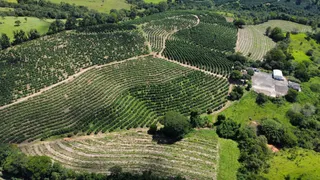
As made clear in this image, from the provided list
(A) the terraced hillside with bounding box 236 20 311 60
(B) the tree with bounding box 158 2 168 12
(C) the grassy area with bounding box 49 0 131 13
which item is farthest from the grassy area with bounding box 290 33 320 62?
(C) the grassy area with bounding box 49 0 131 13

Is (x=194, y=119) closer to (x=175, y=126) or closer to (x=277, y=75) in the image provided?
(x=175, y=126)

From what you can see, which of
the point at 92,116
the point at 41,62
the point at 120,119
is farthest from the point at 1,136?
the point at 41,62

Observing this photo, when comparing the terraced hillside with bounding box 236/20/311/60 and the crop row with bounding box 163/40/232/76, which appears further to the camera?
the terraced hillside with bounding box 236/20/311/60

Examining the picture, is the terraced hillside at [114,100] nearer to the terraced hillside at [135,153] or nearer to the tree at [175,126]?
the terraced hillside at [135,153]

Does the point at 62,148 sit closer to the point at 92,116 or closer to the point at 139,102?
the point at 92,116

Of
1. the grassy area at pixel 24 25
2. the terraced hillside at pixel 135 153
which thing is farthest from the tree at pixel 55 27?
the terraced hillside at pixel 135 153

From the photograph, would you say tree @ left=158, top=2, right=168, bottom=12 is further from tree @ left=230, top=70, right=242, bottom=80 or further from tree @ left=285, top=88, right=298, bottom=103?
tree @ left=285, top=88, right=298, bottom=103
